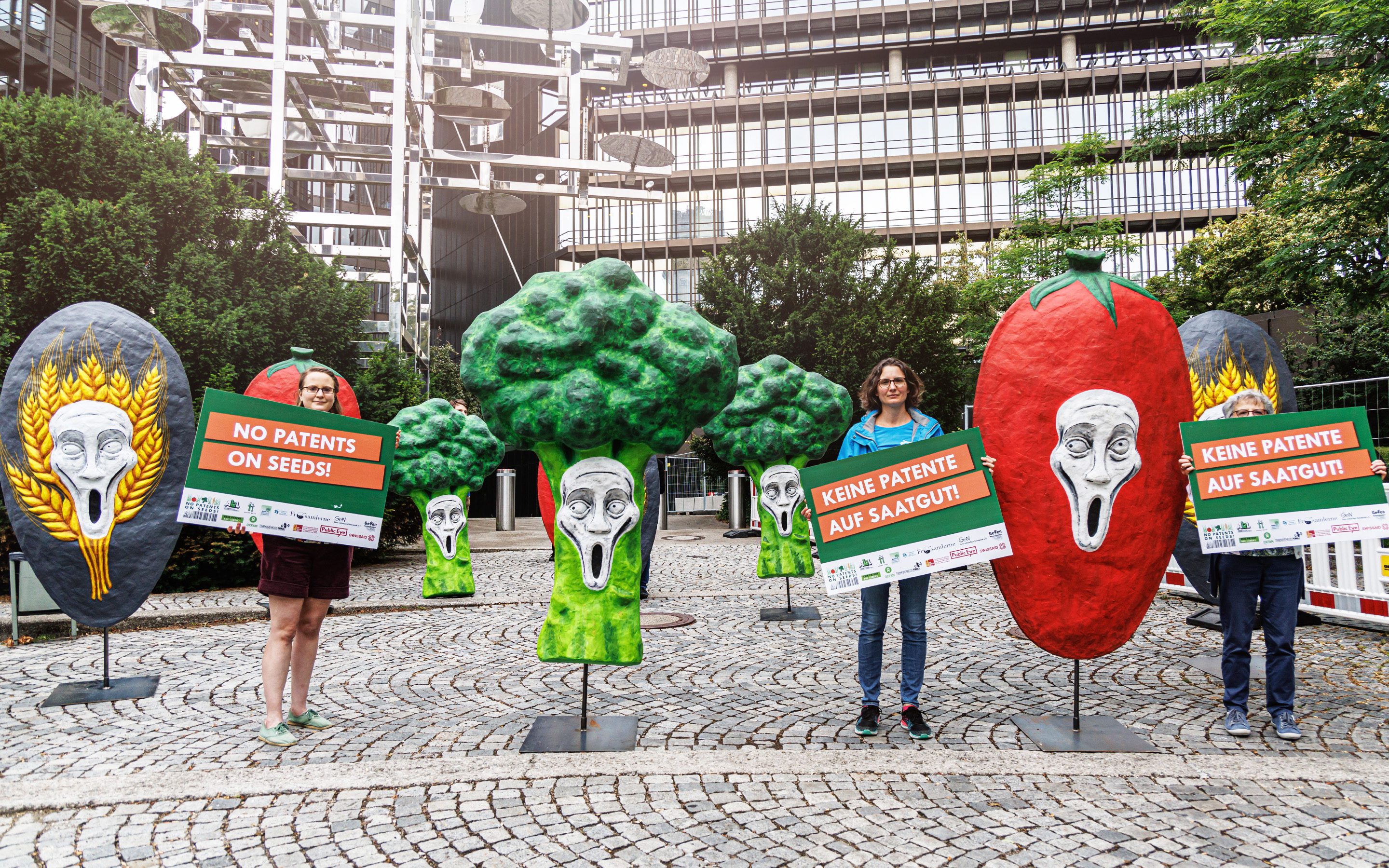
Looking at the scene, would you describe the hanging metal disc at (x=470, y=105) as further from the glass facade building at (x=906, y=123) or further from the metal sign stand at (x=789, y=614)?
the metal sign stand at (x=789, y=614)

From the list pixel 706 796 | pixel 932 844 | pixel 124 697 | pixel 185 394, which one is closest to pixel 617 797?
pixel 706 796

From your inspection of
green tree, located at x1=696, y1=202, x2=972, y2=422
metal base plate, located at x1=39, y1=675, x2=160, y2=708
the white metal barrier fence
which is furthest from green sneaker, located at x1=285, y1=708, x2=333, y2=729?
green tree, located at x1=696, y1=202, x2=972, y2=422

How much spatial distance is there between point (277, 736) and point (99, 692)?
65.3 inches

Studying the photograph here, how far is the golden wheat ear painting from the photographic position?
15.2ft

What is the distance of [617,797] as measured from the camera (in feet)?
10.5

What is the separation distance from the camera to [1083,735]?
12.6 feet

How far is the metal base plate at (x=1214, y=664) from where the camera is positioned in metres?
4.99

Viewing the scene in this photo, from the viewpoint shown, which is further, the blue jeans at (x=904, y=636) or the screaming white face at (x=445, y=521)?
the screaming white face at (x=445, y=521)

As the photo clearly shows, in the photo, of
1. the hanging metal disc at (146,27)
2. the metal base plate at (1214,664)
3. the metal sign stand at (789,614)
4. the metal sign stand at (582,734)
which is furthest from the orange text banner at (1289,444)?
the hanging metal disc at (146,27)

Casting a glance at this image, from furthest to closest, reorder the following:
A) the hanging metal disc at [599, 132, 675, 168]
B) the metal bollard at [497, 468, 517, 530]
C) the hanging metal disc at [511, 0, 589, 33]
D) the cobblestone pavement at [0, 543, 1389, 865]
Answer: the metal bollard at [497, 468, 517, 530] → the hanging metal disc at [599, 132, 675, 168] → the hanging metal disc at [511, 0, 589, 33] → the cobblestone pavement at [0, 543, 1389, 865]

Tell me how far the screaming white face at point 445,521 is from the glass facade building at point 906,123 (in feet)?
76.5

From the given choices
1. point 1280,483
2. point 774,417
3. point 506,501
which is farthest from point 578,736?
point 506,501

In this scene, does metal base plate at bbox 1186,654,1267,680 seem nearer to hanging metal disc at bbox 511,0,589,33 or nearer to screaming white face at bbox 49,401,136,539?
screaming white face at bbox 49,401,136,539

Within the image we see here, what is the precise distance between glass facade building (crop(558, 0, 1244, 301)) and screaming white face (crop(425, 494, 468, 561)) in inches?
918
